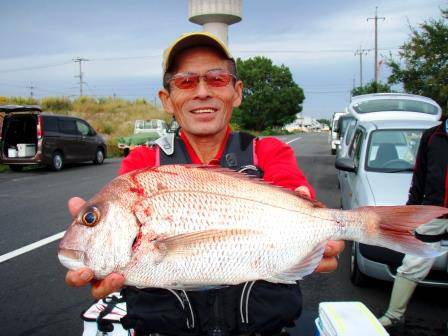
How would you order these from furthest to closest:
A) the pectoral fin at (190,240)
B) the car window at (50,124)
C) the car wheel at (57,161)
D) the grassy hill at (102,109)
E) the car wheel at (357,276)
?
the grassy hill at (102,109) < the car wheel at (57,161) < the car window at (50,124) < the car wheel at (357,276) < the pectoral fin at (190,240)

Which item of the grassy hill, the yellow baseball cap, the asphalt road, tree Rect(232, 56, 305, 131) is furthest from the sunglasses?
tree Rect(232, 56, 305, 131)

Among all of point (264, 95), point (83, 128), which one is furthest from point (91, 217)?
point (264, 95)

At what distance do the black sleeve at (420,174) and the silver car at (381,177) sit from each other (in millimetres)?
629

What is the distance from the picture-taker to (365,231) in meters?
1.77

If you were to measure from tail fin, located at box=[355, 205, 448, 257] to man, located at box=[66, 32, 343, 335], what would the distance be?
7.2 inches

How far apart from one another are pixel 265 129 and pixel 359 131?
62316 mm

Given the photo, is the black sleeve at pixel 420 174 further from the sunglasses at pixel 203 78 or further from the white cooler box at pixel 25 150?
the white cooler box at pixel 25 150

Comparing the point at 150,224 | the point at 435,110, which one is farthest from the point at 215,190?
the point at 435,110

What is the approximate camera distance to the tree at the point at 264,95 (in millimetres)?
67500

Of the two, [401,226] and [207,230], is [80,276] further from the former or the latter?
[401,226]

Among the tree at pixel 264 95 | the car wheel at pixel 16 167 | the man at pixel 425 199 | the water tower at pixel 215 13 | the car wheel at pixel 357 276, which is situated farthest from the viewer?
the tree at pixel 264 95

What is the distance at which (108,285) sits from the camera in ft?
5.41

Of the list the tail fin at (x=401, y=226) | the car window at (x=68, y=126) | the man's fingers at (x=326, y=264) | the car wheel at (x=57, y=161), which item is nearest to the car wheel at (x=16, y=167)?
the car wheel at (x=57, y=161)

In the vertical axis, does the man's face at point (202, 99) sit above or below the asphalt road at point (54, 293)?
above
